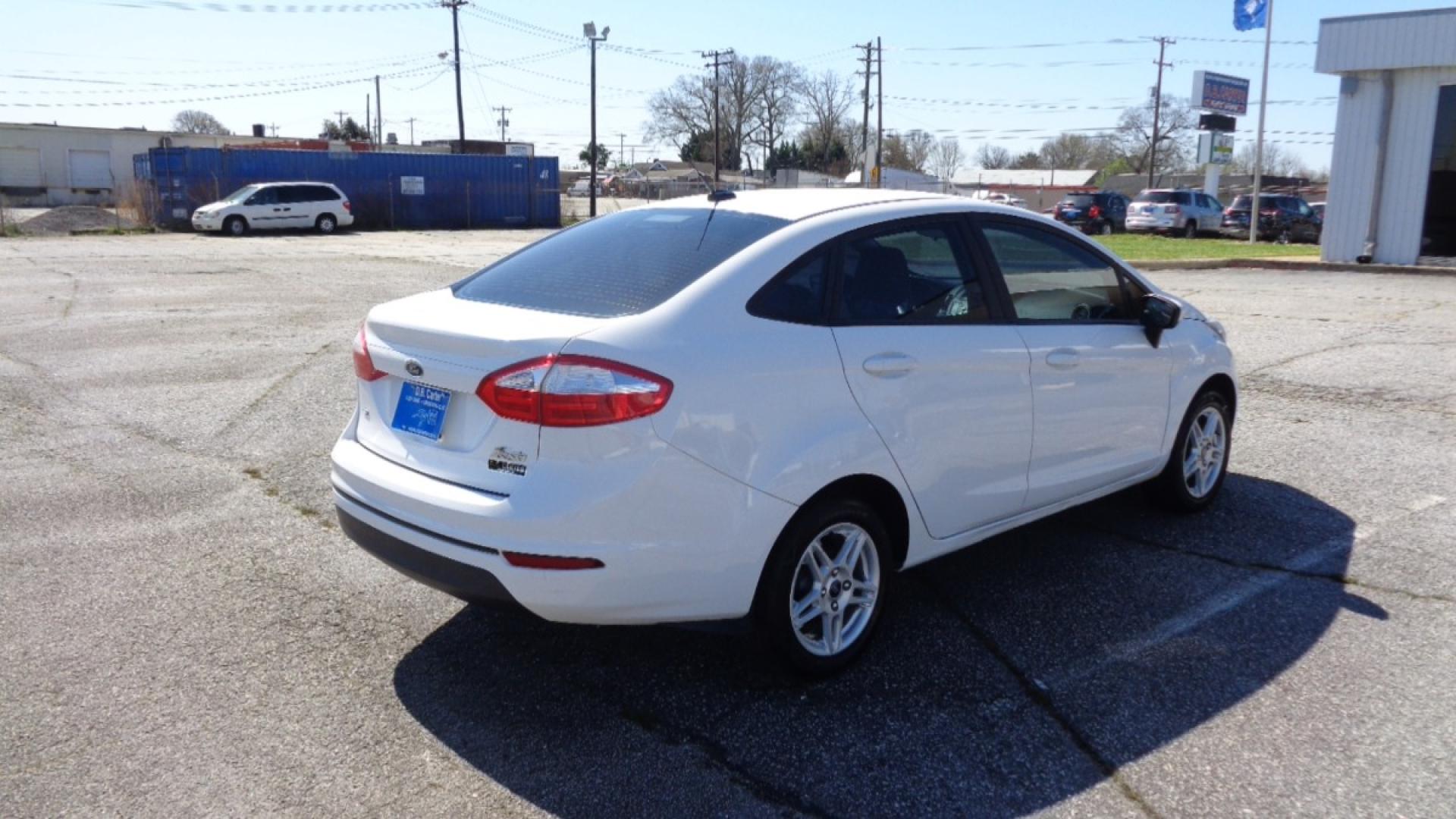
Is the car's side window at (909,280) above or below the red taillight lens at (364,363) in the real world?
above

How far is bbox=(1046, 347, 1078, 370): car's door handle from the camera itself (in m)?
4.59

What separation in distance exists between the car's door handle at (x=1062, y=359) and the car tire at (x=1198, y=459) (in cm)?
112

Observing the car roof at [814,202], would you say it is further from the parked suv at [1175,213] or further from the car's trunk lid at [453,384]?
the parked suv at [1175,213]

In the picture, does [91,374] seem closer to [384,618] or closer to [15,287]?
[384,618]

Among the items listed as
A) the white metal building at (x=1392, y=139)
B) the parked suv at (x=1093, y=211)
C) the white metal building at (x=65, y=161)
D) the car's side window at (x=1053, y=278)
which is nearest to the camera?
the car's side window at (x=1053, y=278)

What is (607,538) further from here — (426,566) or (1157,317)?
(1157,317)

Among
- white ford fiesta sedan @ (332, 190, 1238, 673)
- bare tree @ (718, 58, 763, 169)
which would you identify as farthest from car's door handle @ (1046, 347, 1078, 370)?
bare tree @ (718, 58, 763, 169)

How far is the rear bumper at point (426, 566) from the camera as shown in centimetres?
343

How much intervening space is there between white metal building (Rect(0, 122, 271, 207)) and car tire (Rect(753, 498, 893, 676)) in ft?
221

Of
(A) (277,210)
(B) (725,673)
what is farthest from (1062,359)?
(A) (277,210)

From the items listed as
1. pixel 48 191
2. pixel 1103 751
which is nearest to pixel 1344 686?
pixel 1103 751

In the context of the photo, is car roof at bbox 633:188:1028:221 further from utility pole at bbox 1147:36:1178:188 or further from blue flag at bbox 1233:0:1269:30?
utility pole at bbox 1147:36:1178:188

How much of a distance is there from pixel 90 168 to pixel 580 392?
73.3 meters

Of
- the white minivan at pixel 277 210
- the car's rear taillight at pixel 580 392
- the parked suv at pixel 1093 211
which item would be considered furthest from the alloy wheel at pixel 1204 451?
the white minivan at pixel 277 210
